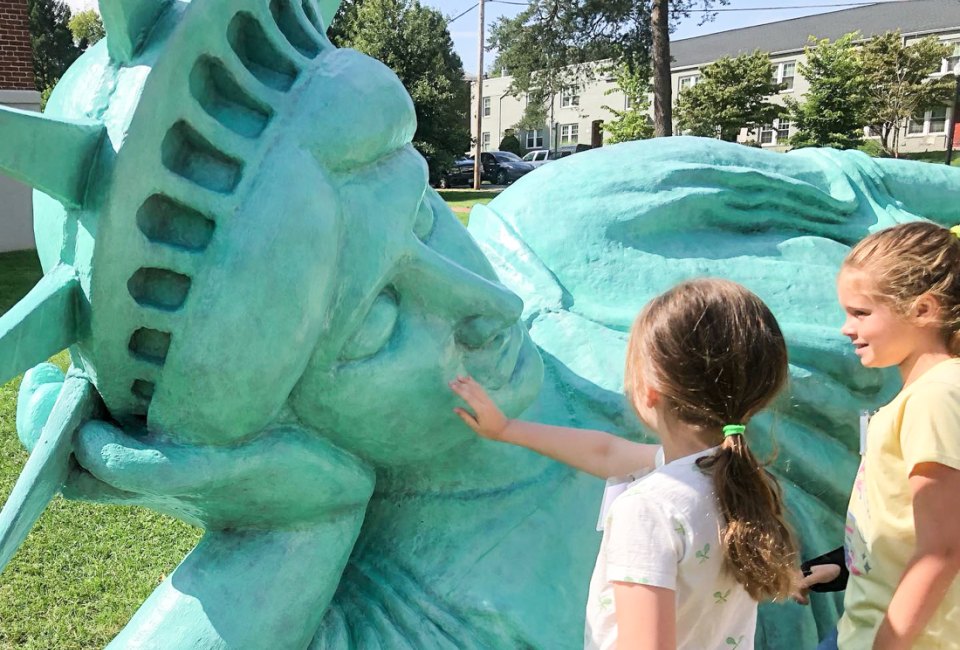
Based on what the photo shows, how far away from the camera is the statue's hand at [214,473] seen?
1149mm

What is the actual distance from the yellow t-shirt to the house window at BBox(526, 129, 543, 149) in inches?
2119

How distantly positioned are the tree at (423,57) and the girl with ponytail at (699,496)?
23.7 m

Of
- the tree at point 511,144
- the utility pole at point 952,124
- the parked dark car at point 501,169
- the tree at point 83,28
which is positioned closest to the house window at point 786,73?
the utility pole at point 952,124

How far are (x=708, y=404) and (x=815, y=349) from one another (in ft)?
2.07

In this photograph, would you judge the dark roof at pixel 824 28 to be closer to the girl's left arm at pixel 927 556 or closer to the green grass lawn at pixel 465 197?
the green grass lawn at pixel 465 197

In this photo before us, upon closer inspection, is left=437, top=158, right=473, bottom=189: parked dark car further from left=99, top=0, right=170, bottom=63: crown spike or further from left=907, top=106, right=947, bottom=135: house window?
left=99, top=0, right=170, bottom=63: crown spike

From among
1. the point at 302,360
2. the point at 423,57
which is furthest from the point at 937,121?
the point at 302,360

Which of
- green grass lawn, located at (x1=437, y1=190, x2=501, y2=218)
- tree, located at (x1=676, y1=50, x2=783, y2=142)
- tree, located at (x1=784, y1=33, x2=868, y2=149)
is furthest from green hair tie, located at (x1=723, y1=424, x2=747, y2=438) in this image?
tree, located at (x1=676, y1=50, x2=783, y2=142)

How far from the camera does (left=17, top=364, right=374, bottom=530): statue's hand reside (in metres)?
1.15

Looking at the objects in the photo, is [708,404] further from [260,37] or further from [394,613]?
[260,37]

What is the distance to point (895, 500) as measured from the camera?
1.45 metres

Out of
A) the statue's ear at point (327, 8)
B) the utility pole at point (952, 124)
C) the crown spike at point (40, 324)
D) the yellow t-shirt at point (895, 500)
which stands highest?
the statue's ear at point (327, 8)

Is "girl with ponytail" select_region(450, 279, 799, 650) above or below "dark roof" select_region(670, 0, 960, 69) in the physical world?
below

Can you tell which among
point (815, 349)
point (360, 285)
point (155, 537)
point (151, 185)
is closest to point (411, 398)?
point (360, 285)
